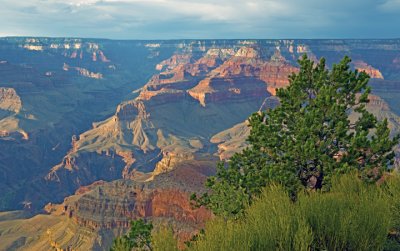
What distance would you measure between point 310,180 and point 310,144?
15.4 ft

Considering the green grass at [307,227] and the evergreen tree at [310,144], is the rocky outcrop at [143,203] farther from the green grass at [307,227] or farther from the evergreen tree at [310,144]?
the green grass at [307,227]

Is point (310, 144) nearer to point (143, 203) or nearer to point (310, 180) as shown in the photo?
point (310, 180)

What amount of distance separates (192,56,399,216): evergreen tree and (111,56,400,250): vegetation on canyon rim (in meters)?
0.07

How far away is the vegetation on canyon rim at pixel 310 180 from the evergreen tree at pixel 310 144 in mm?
75

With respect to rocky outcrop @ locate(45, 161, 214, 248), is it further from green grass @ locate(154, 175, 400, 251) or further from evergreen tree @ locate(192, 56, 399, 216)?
green grass @ locate(154, 175, 400, 251)

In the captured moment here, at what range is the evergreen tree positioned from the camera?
28.3 meters

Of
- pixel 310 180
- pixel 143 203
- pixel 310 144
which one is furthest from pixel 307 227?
pixel 143 203

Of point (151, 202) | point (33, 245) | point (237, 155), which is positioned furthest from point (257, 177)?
point (33, 245)

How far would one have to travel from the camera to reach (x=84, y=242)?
8506 cm

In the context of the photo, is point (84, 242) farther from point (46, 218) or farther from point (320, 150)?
point (320, 150)

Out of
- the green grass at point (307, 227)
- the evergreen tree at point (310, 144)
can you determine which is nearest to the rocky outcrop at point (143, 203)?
the evergreen tree at point (310, 144)

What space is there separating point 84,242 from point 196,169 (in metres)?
31.3

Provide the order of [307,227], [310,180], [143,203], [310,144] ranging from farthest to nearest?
1. [143,203]
2. [310,180]
3. [310,144]
4. [307,227]

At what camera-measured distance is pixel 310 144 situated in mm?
27953
